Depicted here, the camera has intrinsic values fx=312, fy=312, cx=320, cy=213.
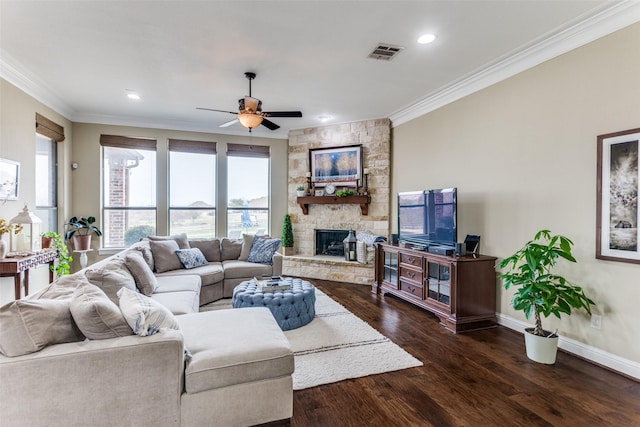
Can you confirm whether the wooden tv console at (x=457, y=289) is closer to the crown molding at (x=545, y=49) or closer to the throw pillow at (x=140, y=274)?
the crown molding at (x=545, y=49)

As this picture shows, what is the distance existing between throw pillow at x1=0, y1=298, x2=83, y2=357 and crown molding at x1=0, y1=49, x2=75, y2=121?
11.7ft

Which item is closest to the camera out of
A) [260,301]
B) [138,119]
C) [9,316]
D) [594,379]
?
[9,316]

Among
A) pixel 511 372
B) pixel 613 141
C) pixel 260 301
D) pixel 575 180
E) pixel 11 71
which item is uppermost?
pixel 11 71

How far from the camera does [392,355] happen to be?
2928mm

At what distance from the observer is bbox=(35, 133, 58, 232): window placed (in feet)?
15.9

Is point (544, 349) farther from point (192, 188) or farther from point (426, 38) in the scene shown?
point (192, 188)

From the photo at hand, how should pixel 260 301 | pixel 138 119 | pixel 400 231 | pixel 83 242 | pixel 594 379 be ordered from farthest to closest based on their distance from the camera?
1. pixel 138 119
2. pixel 83 242
3. pixel 400 231
4. pixel 260 301
5. pixel 594 379

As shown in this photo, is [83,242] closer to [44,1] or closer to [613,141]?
[44,1]

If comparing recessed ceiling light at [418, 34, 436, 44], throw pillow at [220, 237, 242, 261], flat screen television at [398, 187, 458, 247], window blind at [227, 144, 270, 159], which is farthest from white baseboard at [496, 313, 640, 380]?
window blind at [227, 144, 270, 159]

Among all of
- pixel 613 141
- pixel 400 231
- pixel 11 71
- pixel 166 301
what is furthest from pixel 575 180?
pixel 11 71

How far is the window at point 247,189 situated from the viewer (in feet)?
21.8

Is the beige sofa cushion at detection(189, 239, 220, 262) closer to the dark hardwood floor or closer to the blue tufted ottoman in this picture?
the blue tufted ottoman

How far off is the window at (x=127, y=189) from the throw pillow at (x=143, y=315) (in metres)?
4.62

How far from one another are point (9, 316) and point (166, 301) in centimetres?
160
